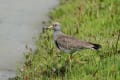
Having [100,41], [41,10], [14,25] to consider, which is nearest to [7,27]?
[14,25]

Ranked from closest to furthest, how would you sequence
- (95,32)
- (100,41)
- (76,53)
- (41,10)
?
(76,53)
(100,41)
(95,32)
(41,10)

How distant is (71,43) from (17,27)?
302 centimetres

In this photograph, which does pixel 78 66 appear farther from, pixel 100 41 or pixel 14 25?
pixel 14 25

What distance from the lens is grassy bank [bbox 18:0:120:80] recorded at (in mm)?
7512

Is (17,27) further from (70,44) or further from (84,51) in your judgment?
(70,44)

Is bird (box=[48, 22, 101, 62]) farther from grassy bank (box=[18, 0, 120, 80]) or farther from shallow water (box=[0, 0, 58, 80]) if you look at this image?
shallow water (box=[0, 0, 58, 80])

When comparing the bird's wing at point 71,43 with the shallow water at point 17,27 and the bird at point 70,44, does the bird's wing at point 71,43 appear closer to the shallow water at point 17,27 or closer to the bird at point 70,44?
the bird at point 70,44

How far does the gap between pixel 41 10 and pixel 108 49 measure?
380 cm

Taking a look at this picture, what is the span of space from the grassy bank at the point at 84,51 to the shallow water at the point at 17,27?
0.25 m

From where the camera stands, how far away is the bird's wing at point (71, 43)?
25.1ft

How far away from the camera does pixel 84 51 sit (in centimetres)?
849

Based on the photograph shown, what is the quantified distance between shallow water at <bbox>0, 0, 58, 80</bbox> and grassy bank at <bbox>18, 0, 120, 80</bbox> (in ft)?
0.83

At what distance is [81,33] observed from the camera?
31.6 feet

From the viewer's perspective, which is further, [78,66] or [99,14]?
[99,14]
